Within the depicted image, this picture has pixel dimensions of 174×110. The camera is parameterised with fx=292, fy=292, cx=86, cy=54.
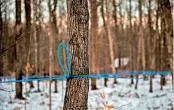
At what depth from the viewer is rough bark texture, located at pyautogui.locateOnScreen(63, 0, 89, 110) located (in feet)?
13.8

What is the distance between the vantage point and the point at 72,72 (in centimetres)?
425

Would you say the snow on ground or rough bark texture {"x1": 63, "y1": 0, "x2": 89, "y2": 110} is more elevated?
rough bark texture {"x1": 63, "y1": 0, "x2": 89, "y2": 110}

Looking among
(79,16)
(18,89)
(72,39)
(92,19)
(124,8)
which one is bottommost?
(18,89)

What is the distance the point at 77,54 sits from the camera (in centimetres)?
425

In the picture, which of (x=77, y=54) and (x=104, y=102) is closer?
(x=77, y=54)

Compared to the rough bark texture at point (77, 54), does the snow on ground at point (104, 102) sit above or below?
below

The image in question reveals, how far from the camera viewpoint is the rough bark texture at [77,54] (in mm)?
4211

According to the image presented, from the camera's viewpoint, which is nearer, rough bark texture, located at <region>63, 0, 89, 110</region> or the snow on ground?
rough bark texture, located at <region>63, 0, 89, 110</region>

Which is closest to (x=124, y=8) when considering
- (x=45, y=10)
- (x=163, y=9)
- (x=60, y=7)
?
(x=60, y=7)

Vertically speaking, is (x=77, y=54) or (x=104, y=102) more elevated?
(x=77, y=54)

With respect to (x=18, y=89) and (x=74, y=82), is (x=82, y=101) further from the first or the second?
(x=18, y=89)

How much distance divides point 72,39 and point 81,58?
12.1 inches

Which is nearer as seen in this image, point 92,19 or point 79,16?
point 79,16

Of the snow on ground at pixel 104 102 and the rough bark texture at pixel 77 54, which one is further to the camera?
the snow on ground at pixel 104 102
